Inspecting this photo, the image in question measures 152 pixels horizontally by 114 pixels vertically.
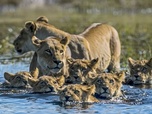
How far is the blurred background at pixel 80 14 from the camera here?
93.1 ft

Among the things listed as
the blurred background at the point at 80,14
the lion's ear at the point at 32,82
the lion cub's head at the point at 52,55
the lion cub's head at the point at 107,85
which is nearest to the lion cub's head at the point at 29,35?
the lion cub's head at the point at 52,55

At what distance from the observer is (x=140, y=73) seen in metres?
13.6

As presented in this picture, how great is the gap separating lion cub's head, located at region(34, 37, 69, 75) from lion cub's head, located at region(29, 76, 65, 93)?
0.85 feet

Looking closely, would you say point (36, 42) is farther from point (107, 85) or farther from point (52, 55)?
point (107, 85)

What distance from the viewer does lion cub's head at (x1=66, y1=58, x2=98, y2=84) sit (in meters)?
12.4

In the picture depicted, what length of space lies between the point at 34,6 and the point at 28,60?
24856mm

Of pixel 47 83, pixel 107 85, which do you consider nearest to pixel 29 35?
pixel 47 83

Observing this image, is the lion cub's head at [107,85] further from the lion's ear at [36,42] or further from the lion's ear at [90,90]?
the lion's ear at [36,42]

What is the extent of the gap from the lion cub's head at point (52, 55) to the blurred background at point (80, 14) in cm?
1186

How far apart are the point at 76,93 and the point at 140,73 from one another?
3154 mm

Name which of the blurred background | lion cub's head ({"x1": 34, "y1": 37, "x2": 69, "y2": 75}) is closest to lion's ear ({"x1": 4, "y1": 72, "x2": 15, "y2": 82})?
lion cub's head ({"x1": 34, "y1": 37, "x2": 69, "y2": 75})

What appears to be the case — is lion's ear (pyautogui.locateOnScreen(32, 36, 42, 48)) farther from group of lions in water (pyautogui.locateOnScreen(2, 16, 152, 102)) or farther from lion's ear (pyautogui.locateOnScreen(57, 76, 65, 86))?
lion's ear (pyautogui.locateOnScreen(57, 76, 65, 86))

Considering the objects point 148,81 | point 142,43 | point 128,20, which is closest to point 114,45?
point 148,81

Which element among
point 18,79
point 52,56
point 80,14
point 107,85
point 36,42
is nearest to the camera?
point 107,85
